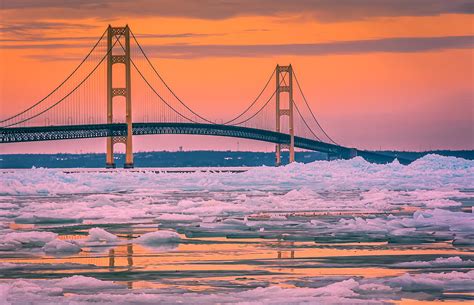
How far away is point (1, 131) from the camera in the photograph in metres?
66.2

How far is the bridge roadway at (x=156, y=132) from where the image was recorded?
6919 cm

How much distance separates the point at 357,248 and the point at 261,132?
6981 cm

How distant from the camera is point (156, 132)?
77375 mm

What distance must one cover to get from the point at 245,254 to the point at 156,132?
2479 inches

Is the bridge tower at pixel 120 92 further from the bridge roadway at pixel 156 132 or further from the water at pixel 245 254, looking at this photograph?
the water at pixel 245 254

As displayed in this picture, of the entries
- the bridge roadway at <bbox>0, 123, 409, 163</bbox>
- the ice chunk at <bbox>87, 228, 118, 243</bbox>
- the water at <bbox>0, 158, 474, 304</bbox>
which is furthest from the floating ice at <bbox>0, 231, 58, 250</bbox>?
the bridge roadway at <bbox>0, 123, 409, 163</bbox>

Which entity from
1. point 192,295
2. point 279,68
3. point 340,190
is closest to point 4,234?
point 192,295

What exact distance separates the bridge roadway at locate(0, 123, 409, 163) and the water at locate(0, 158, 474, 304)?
41300mm

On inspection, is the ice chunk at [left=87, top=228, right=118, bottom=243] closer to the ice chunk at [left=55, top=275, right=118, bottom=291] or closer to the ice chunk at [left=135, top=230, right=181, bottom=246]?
the ice chunk at [left=135, top=230, right=181, bottom=246]

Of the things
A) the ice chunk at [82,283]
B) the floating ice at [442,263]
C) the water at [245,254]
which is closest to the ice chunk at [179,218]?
the water at [245,254]

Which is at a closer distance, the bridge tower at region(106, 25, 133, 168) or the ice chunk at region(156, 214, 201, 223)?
the ice chunk at region(156, 214, 201, 223)

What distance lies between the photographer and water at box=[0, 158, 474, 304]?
37.0 ft

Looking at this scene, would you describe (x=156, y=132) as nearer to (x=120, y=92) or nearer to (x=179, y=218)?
(x=120, y=92)

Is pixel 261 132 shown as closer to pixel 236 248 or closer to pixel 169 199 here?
pixel 169 199
